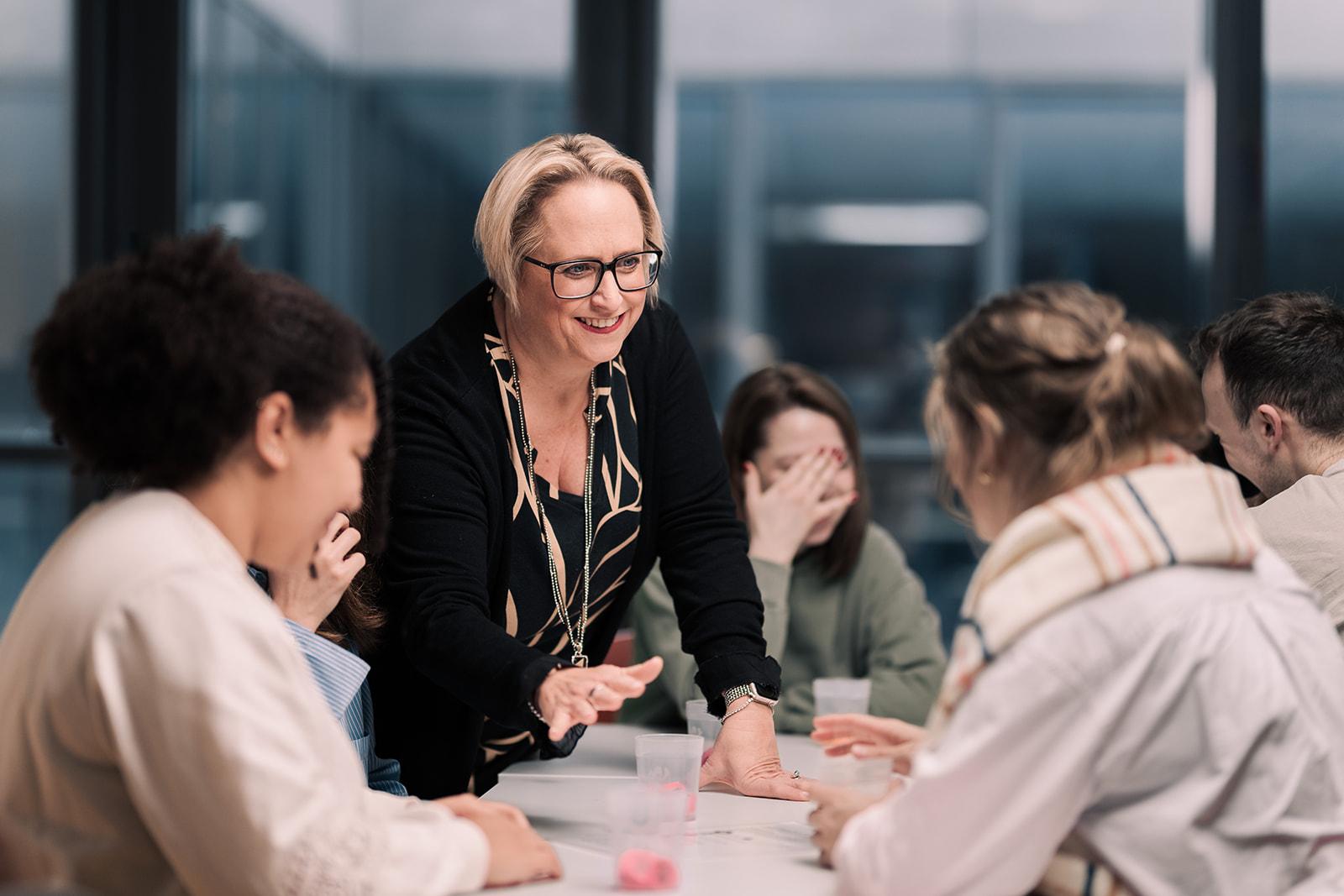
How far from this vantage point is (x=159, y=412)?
1217 millimetres

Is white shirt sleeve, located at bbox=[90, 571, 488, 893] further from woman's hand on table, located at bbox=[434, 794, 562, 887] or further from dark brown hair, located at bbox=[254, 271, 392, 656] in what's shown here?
dark brown hair, located at bbox=[254, 271, 392, 656]

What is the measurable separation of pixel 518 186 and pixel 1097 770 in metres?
1.19

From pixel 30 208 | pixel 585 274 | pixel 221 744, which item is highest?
pixel 30 208

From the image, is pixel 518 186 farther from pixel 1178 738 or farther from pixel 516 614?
pixel 1178 738

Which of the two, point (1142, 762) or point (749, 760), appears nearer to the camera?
point (1142, 762)

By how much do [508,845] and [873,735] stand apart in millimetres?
418

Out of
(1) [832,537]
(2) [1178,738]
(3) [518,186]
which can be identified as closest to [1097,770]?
(2) [1178,738]

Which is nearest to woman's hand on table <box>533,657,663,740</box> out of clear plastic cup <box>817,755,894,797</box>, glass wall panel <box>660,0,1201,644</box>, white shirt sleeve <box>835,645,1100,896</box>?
clear plastic cup <box>817,755,894,797</box>

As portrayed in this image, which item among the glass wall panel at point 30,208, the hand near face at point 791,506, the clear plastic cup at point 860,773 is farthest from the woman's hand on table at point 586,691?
the glass wall panel at point 30,208

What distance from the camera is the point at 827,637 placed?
281 centimetres

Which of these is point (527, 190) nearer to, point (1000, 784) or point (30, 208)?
point (1000, 784)

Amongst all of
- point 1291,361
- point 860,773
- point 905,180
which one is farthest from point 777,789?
point 905,180

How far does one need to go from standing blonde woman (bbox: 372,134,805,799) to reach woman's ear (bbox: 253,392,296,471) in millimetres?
548

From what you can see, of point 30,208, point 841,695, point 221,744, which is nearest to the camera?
point 221,744
